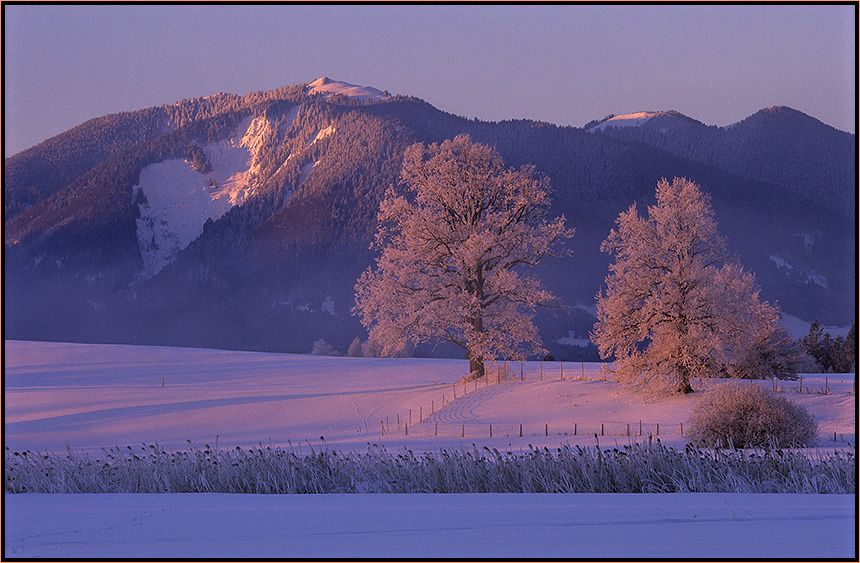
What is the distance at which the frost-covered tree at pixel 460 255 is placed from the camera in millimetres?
32906

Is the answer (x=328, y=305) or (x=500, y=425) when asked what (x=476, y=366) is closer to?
(x=500, y=425)

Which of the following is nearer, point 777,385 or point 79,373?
point 777,385

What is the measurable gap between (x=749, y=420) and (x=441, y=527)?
44.0 feet

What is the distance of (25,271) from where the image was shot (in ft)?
595

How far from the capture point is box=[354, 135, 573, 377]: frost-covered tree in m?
32.9

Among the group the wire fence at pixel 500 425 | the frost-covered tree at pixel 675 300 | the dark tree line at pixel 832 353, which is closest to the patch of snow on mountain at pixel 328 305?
the dark tree line at pixel 832 353

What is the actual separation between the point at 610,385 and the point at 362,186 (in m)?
150

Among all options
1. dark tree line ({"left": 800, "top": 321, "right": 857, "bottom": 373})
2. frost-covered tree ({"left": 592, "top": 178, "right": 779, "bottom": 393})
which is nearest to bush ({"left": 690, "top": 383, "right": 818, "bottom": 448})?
frost-covered tree ({"left": 592, "top": 178, "right": 779, "bottom": 393})

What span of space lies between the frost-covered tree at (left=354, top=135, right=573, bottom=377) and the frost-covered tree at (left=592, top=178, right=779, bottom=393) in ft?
16.6

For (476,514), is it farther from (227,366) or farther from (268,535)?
(227,366)

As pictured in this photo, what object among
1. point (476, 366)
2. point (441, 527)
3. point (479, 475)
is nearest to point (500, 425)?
point (476, 366)

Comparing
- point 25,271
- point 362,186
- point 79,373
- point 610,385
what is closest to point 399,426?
point 610,385

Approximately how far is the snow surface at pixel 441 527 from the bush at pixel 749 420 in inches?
402

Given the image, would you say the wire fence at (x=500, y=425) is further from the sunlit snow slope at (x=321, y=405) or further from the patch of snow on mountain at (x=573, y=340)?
the patch of snow on mountain at (x=573, y=340)
